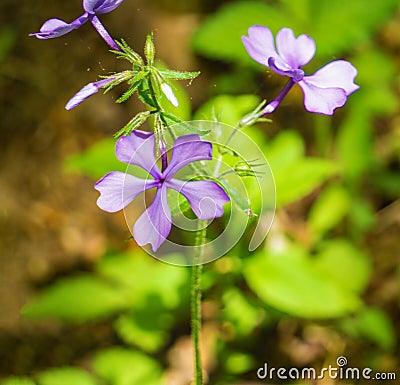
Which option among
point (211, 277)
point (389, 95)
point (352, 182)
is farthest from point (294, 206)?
point (211, 277)

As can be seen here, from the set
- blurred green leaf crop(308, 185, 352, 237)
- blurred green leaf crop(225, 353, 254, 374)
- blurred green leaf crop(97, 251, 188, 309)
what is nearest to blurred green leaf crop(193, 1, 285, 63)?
blurred green leaf crop(308, 185, 352, 237)

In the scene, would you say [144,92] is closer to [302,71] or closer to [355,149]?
[302,71]

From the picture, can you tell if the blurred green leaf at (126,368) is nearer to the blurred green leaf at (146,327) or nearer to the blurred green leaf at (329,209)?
the blurred green leaf at (146,327)

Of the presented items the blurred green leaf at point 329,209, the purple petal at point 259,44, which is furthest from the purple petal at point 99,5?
the blurred green leaf at point 329,209

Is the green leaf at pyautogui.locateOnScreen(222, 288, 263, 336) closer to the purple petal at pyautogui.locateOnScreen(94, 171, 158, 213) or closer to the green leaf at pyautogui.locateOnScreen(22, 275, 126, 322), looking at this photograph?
the green leaf at pyautogui.locateOnScreen(22, 275, 126, 322)

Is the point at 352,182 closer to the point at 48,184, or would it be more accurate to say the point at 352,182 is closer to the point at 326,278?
the point at 326,278

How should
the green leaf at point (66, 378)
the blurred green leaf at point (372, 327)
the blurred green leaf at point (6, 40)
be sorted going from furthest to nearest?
the blurred green leaf at point (6, 40) < the blurred green leaf at point (372, 327) < the green leaf at point (66, 378)

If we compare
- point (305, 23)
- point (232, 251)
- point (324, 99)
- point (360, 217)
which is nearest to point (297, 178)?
point (232, 251)
